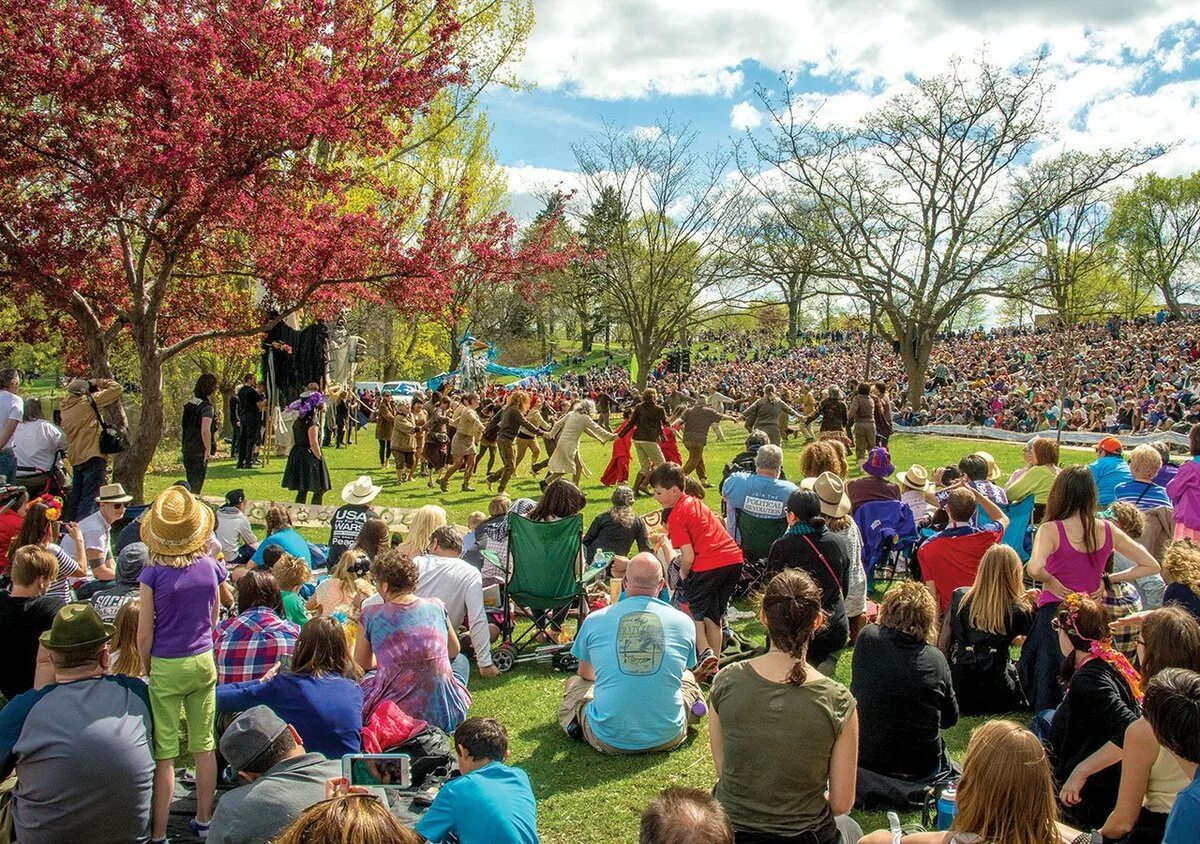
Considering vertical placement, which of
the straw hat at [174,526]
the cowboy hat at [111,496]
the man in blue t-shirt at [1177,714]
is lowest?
the man in blue t-shirt at [1177,714]

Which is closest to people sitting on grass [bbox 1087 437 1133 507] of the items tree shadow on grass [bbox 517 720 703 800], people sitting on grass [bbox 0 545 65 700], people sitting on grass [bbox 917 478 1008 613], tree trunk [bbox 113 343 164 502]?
people sitting on grass [bbox 917 478 1008 613]

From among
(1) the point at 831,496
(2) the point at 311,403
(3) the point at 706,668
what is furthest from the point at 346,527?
(2) the point at 311,403

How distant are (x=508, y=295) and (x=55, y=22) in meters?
49.5

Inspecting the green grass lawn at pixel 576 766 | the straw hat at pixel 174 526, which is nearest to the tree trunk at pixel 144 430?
the green grass lawn at pixel 576 766

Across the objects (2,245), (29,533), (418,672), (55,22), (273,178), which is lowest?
(418,672)

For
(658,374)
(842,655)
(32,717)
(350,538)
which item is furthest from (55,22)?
(658,374)

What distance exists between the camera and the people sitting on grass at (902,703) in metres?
4.30

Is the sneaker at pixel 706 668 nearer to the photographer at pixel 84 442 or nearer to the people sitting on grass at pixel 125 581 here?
the people sitting on grass at pixel 125 581

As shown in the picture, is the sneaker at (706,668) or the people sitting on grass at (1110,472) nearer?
the sneaker at (706,668)

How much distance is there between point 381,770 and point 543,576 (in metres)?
2.72

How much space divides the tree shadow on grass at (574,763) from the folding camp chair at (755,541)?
2736mm

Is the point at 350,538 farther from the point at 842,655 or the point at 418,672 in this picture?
the point at 842,655

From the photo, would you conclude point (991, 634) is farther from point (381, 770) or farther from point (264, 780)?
point (264, 780)

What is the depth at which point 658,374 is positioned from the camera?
51.1m
